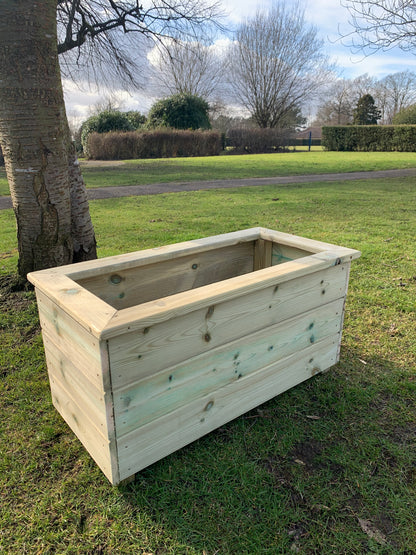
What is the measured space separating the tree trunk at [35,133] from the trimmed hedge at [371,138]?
27798 mm

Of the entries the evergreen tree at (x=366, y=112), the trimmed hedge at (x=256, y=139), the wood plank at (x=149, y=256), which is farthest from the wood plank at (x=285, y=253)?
the evergreen tree at (x=366, y=112)

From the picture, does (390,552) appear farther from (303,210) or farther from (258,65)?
(258,65)

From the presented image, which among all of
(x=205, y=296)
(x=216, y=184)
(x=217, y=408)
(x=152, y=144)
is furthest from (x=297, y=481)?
(x=152, y=144)

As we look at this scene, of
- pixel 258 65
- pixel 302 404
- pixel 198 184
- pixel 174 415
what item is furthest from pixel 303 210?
pixel 258 65

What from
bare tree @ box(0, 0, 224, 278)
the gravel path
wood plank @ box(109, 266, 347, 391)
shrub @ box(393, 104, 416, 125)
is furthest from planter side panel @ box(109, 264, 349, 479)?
shrub @ box(393, 104, 416, 125)

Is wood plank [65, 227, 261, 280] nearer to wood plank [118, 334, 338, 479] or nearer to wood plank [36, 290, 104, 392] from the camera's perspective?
wood plank [36, 290, 104, 392]

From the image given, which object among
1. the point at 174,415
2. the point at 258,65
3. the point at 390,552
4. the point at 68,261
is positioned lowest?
the point at 390,552

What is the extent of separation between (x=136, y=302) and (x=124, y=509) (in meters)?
1.10

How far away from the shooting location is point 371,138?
90.2 feet

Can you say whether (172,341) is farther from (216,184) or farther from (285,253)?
(216,184)

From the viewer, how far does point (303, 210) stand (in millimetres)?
7227

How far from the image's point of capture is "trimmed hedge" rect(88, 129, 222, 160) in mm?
20438

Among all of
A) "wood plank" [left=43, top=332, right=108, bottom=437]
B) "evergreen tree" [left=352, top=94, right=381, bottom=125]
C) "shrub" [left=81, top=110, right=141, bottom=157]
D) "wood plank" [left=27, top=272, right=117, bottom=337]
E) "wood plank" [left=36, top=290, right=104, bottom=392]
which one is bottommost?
"wood plank" [left=43, top=332, right=108, bottom=437]

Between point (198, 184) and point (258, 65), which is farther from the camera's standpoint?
point (258, 65)
